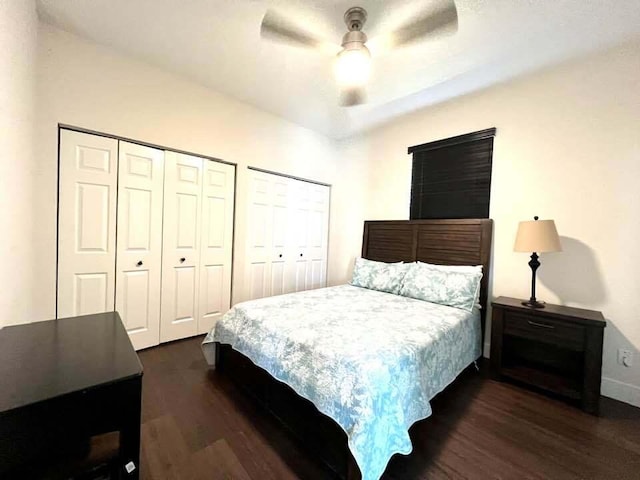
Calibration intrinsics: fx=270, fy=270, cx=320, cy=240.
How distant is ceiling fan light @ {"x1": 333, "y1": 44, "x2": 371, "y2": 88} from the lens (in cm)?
179

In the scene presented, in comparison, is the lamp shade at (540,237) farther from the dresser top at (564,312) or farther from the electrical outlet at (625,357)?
the electrical outlet at (625,357)

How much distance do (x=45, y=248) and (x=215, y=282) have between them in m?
1.44

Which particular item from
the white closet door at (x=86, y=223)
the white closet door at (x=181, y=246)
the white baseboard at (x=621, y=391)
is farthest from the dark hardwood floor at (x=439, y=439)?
the white closet door at (x=86, y=223)

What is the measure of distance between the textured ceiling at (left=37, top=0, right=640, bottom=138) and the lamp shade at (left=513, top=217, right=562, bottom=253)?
139cm

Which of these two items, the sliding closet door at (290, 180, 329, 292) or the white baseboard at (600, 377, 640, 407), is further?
the sliding closet door at (290, 180, 329, 292)

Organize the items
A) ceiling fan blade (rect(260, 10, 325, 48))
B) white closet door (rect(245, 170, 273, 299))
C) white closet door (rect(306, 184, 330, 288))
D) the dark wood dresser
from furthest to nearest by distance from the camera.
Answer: white closet door (rect(306, 184, 330, 288)), white closet door (rect(245, 170, 273, 299)), ceiling fan blade (rect(260, 10, 325, 48)), the dark wood dresser

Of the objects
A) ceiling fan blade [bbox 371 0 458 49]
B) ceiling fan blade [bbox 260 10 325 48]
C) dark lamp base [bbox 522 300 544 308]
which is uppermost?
ceiling fan blade [bbox 371 0 458 49]

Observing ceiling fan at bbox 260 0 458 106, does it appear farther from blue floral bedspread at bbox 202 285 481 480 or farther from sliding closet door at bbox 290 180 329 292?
sliding closet door at bbox 290 180 329 292

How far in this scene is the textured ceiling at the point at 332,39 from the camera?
Result: 177 cm

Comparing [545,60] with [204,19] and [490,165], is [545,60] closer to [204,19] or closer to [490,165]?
[490,165]

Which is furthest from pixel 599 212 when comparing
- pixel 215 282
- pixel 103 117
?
pixel 103 117

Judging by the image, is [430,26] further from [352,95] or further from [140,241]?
[140,241]

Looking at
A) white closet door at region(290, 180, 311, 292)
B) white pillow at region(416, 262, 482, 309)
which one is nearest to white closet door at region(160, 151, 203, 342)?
white closet door at region(290, 180, 311, 292)

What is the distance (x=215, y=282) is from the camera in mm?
3119
